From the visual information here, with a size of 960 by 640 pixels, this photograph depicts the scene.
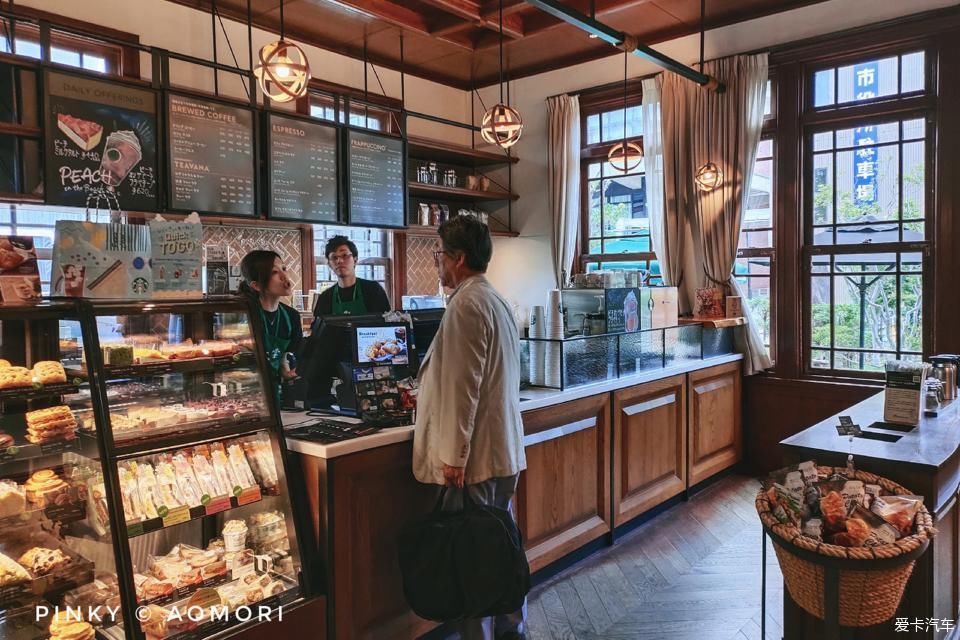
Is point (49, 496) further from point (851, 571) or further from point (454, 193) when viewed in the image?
point (454, 193)

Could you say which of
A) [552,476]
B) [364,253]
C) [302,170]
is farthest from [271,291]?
[364,253]

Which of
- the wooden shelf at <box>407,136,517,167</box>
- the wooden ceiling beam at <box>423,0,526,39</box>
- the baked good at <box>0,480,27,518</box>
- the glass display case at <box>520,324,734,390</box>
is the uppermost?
the wooden ceiling beam at <box>423,0,526,39</box>

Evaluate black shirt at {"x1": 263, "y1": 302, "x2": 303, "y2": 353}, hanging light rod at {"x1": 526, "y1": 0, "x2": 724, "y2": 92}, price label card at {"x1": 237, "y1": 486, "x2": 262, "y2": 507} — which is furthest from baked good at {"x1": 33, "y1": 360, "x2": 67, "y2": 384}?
hanging light rod at {"x1": 526, "y1": 0, "x2": 724, "y2": 92}

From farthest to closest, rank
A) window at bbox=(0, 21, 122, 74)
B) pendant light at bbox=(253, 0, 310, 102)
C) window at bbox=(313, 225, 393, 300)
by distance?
window at bbox=(313, 225, 393, 300), window at bbox=(0, 21, 122, 74), pendant light at bbox=(253, 0, 310, 102)

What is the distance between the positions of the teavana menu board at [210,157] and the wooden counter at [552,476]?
7.81ft

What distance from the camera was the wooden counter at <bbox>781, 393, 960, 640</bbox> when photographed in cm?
218

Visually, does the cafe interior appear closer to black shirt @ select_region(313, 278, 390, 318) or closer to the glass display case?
the glass display case

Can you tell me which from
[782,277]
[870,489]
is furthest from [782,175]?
[870,489]

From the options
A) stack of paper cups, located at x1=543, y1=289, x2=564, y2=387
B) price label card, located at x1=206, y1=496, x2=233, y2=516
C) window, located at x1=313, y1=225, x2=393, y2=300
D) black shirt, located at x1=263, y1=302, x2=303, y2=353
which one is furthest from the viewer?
window, located at x1=313, y1=225, x2=393, y2=300

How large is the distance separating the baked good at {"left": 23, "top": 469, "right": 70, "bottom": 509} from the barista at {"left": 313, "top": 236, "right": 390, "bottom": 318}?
2.09 m

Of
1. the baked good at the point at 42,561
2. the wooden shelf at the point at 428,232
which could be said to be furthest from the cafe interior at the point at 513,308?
the wooden shelf at the point at 428,232

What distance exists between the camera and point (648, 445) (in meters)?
Result: 3.97

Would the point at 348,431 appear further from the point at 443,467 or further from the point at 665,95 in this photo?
the point at 665,95

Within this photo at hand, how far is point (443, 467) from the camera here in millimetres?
2344
